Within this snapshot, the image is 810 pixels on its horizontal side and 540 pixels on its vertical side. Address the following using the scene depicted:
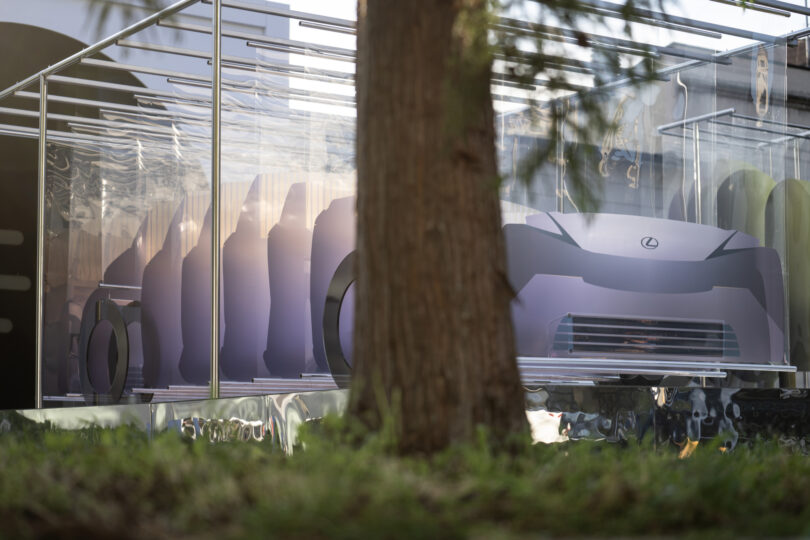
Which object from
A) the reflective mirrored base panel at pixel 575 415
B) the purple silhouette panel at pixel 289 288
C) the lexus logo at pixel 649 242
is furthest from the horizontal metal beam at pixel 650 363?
the purple silhouette panel at pixel 289 288

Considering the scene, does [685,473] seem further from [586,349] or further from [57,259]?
[57,259]

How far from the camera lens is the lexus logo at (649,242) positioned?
536cm

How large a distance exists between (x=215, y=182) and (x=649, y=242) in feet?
7.62

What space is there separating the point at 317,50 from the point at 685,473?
3905 millimetres

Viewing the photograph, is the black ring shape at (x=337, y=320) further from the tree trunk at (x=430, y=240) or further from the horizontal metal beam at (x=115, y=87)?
the tree trunk at (x=430, y=240)

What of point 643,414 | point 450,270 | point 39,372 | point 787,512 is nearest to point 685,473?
point 787,512

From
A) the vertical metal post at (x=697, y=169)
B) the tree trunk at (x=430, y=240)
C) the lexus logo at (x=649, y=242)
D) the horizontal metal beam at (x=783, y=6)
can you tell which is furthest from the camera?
the horizontal metal beam at (x=783, y=6)

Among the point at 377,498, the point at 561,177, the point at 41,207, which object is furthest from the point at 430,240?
the point at 41,207

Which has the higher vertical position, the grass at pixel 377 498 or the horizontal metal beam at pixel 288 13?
the horizontal metal beam at pixel 288 13

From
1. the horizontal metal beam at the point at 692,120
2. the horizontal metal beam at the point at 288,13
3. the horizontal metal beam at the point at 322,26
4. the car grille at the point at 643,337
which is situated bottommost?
the car grille at the point at 643,337

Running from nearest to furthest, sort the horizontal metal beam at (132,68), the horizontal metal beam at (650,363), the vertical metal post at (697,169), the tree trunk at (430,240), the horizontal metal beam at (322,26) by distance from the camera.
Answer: the tree trunk at (430,240)
the horizontal metal beam at (650,363)
the vertical metal post at (697,169)
the horizontal metal beam at (322,26)
the horizontal metal beam at (132,68)

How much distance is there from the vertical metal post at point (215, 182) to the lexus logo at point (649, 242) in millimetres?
2231

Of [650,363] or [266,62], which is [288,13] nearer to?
[266,62]

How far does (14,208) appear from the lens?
11.2 metres
